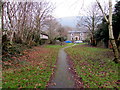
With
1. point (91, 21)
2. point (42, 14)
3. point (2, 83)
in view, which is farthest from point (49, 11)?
point (2, 83)

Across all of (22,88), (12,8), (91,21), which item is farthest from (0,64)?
(91,21)

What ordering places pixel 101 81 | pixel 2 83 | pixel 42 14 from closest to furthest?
pixel 2 83, pixel 101 81, pixel 42 14

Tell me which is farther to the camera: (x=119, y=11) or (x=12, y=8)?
(x=119, y=11)

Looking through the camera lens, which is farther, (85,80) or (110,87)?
(85,80)

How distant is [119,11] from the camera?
12945mm

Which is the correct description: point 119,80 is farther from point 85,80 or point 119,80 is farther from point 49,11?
point 49,11

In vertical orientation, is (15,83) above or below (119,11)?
below

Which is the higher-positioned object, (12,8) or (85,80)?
(12,8)

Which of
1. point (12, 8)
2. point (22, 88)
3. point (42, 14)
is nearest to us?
point (22, 88)

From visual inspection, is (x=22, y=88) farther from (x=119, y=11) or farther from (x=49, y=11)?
(x=49, y=11)

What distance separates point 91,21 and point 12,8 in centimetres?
2192

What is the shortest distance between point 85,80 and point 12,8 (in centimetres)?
928

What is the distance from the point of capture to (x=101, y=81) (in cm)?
370

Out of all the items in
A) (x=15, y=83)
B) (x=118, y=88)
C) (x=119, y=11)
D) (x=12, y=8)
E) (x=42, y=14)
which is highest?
(x=42, y=14)
